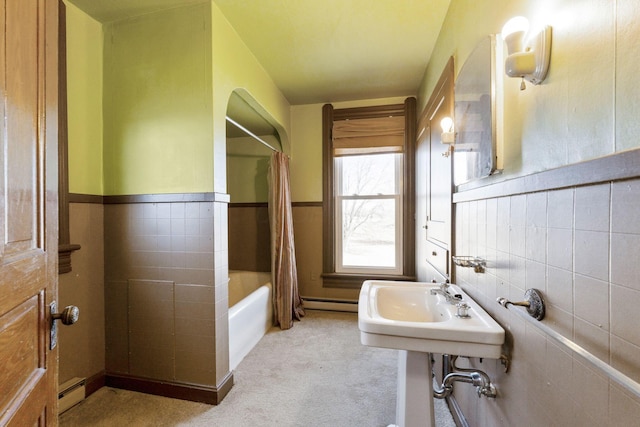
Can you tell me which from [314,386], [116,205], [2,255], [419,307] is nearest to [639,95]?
[419,307]

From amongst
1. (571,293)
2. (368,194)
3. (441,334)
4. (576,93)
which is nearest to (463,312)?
(441,334)

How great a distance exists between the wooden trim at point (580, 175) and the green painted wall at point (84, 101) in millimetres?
2336

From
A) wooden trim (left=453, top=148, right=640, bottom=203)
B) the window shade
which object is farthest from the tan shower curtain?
wooden trim (left=453, top=148, right=640, bottom=203)

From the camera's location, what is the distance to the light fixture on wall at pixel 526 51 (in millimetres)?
760

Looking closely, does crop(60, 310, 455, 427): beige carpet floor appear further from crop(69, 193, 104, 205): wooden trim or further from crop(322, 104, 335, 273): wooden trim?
crop(69, 193, 104, 205): wooden trim

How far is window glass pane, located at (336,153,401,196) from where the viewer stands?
3.14m

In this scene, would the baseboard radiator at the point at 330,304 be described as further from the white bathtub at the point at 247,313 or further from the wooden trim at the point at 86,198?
the wooden trim at the point at 86,198

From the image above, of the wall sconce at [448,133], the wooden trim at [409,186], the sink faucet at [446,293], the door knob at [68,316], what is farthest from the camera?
the wooden trim at [409,186]

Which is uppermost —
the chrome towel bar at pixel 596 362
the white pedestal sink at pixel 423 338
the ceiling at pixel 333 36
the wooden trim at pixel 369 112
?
the ceiling at pixel 333 36

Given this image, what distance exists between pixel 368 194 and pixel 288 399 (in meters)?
2.22

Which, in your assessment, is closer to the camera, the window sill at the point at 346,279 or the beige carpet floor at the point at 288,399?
the beige carpet floor at the point at 288,399

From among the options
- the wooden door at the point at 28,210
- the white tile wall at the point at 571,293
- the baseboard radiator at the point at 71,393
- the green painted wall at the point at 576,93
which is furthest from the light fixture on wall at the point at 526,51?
the baseboard radiator at the point at 71,393

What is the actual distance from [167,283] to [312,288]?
1.85 meters

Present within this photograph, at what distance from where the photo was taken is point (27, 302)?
0.61 meters
